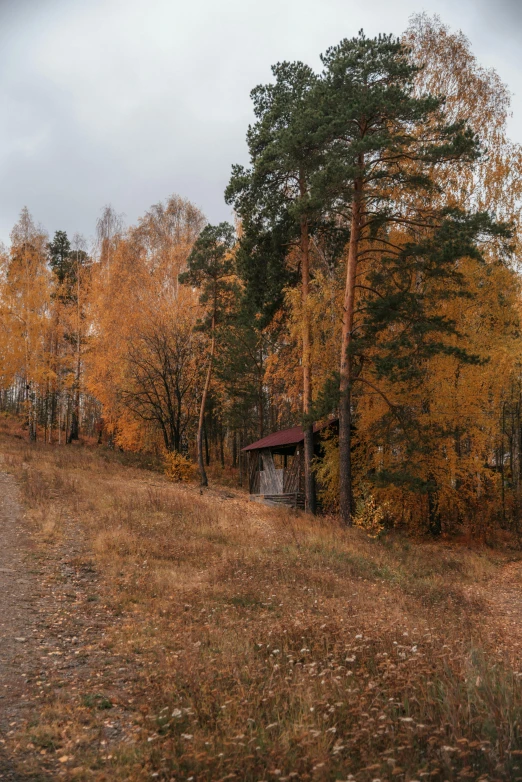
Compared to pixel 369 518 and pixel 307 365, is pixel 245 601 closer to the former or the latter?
pixel 369 518

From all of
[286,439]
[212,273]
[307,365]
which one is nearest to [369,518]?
[307,365]

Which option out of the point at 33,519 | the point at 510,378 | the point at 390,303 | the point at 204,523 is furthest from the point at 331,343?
the point at 33,519

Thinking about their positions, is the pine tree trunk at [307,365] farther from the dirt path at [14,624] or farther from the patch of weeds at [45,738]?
the patch of weeds at [45,738]

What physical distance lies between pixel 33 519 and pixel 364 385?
10658 mm

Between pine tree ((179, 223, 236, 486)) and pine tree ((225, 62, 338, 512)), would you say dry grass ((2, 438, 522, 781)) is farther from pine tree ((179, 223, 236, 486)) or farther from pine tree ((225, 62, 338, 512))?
pine tree ((179, 223, 236, 486))

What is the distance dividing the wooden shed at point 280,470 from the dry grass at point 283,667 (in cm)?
906

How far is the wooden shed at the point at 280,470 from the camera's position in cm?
2216

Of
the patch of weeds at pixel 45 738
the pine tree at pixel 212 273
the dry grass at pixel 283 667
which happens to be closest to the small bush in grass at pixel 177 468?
the pine tree at pixel 212 273

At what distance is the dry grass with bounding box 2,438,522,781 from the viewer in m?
→ 3.72

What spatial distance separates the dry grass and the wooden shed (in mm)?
9056

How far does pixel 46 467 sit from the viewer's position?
67.9 ft

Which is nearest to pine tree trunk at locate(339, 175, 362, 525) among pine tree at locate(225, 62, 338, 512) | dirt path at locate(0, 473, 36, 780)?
pine tree at locate(225, 62, 338, 512)

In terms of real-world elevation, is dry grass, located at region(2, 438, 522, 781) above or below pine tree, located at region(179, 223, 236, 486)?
below

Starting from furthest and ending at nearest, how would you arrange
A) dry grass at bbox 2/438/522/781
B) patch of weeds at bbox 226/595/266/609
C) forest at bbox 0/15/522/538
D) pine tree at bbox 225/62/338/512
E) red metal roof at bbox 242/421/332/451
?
red metal roof at bbox 242/421/332/451 → pine tree at bbox 225/62/338/512 → forest at bbox 0/15/522/538 → patch of weeds at bbox 226/595/266/609 → dry grass at bbox 2/438/522/781
